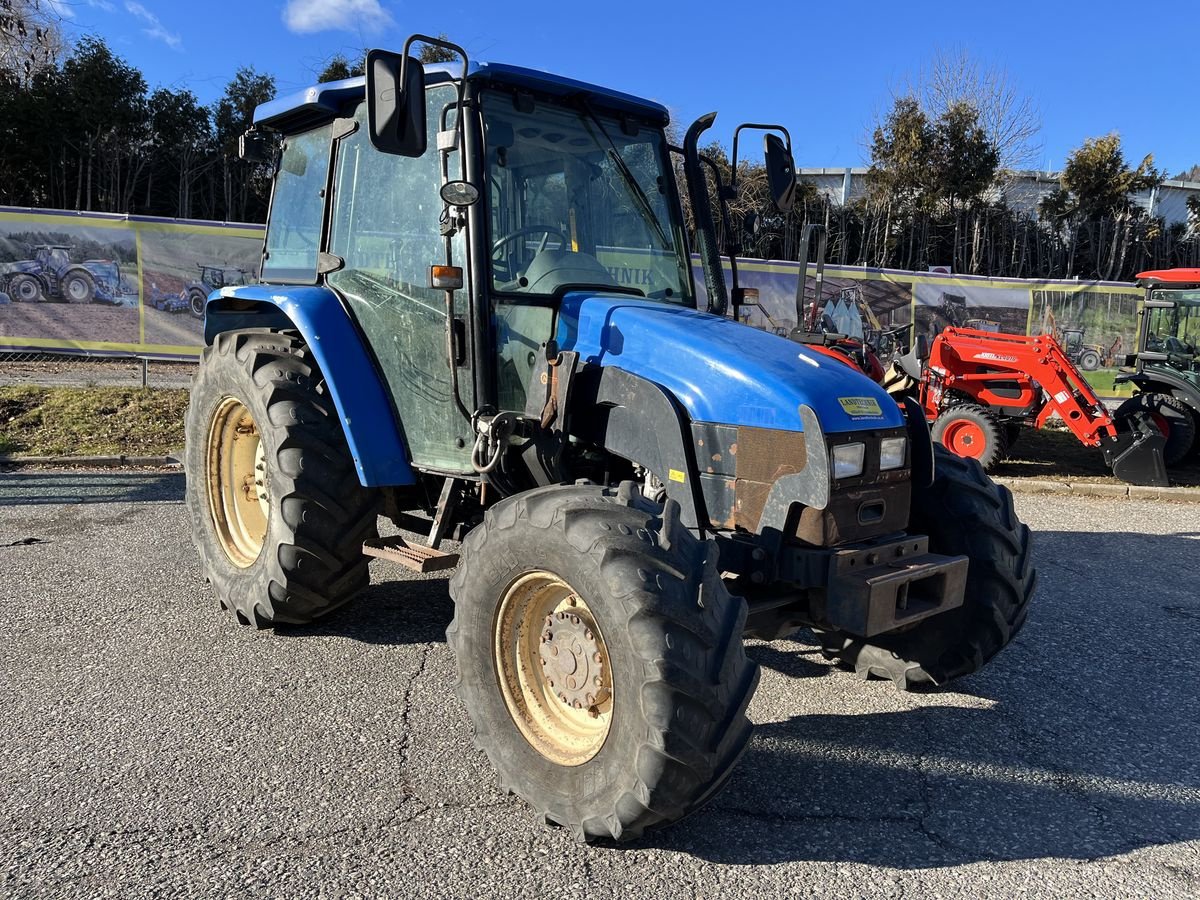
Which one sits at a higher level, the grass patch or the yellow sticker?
the yellow sticker

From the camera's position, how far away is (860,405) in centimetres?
303

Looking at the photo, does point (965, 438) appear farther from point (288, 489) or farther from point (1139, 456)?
point (288, 489)

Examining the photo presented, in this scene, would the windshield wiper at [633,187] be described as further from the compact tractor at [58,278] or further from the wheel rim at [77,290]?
the wheel rim at [77,290]

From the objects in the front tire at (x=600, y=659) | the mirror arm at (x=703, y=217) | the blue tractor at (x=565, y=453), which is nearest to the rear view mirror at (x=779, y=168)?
the blue tractor at (x=565, y=453)

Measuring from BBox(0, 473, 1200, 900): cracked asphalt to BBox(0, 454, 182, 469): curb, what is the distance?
3275mm

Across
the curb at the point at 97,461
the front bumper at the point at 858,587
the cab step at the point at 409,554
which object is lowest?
the curb at the point at 97,461

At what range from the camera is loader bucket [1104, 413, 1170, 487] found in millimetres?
8992

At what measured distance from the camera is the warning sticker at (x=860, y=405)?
297 cm

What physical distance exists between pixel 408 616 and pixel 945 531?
2.64m

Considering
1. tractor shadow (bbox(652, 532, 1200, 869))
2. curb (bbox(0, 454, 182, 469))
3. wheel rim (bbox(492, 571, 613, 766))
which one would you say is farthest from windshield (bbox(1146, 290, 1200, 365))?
curb (bbox(0, 454, 182, 469))

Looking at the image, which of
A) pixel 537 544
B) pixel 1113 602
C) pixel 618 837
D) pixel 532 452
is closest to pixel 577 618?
pixel 537 544

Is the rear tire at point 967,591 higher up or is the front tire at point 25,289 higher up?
the front tire at point 25,289

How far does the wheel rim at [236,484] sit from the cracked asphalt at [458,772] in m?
0.39

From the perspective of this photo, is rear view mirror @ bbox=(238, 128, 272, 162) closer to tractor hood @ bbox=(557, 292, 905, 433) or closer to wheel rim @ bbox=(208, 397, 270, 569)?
wheel rim @ bbox=(208, 397, 270, 569)
